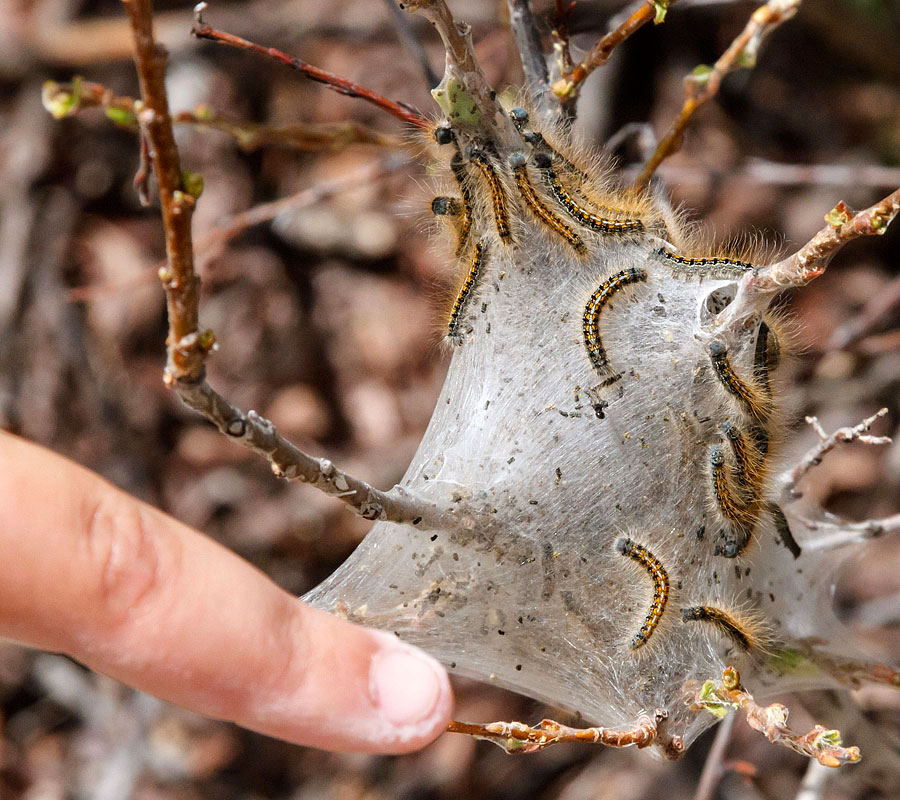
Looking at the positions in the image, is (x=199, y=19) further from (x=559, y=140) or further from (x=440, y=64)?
(x=440, y=64)

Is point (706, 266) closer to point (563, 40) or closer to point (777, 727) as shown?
point (563, 40)

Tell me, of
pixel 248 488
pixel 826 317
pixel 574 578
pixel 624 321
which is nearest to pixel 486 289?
pixel 624 321

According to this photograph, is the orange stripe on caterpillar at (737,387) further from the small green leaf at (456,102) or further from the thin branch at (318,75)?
the thin branch at (318,75)

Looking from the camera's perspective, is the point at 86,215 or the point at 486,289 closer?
the point at 486,289

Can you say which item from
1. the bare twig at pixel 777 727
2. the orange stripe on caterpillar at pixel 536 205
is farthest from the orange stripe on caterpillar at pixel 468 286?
the bare twig at pixel 777 727


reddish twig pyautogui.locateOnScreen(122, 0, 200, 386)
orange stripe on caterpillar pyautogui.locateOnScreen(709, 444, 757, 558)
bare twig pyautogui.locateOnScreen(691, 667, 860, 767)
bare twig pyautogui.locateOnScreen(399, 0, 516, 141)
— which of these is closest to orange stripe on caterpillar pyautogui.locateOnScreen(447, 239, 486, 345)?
bare twig pyautogui.locateOnScreen(399, 0, 516, 141)

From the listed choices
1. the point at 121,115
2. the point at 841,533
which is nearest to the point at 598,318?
the point at 841,533

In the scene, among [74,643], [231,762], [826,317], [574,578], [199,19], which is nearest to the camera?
[74,643]
